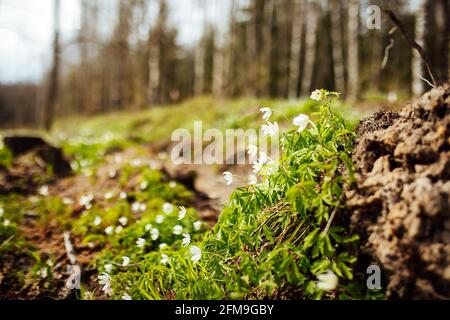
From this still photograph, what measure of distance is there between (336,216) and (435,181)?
1.51 feet

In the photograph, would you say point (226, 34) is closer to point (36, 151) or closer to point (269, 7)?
point (269, 7)

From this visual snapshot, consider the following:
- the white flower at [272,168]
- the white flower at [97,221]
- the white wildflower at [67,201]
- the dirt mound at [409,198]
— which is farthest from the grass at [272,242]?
the white wildflower at [67,201]

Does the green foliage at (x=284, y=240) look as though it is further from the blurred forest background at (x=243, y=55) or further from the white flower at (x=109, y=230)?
the blurred forest background at (x=243, y=55)

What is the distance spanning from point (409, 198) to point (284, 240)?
64 cm

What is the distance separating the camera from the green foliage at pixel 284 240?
1590mm

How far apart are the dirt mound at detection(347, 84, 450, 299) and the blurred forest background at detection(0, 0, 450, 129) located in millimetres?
5754

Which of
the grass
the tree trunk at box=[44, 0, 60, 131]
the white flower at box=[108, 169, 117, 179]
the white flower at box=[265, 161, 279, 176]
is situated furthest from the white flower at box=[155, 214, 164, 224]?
the tree trunk at box=[44, 0, 60, 131]

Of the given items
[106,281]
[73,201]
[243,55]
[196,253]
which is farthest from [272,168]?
[243,55]

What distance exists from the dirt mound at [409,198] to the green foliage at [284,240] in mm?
112

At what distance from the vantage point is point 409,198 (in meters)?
1.50

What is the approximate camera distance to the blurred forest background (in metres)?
14.6

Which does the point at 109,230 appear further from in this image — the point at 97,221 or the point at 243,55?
the point at 243,55

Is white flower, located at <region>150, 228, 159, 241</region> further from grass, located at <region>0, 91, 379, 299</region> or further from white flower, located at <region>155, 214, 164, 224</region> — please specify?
white flower, located at <region>155, 214, 164, 224</region>
